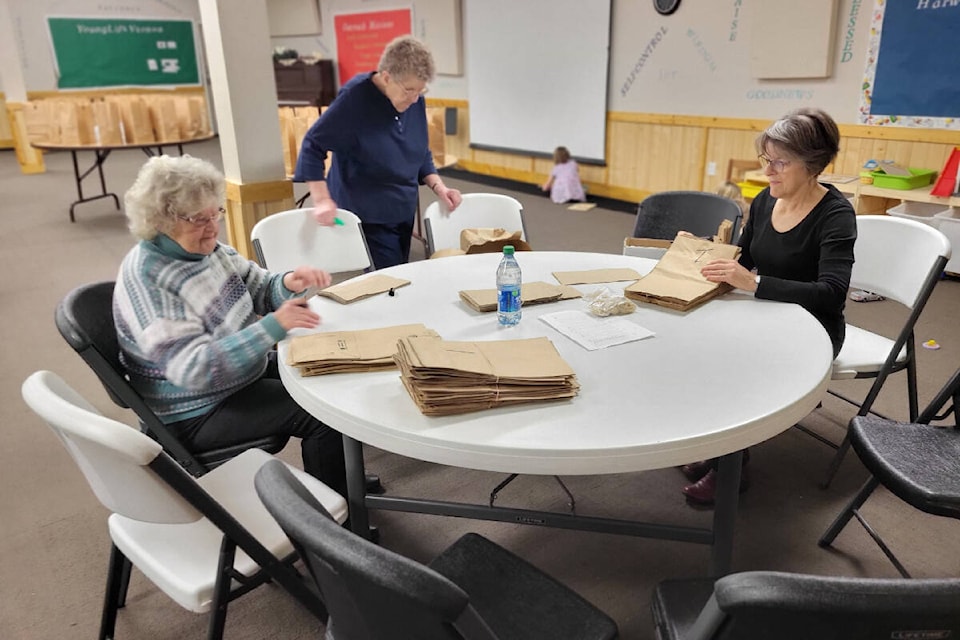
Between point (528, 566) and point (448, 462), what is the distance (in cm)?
29

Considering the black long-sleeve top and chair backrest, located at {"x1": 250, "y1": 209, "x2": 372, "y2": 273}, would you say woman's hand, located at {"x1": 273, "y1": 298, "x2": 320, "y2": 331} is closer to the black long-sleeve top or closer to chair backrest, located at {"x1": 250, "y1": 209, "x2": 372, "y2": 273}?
chair backrest, located at {"x1": 250, "y1": 209, "x2": 372, "y2": 273}

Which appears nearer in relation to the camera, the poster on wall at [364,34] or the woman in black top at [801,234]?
the woman in black top at [801,234]

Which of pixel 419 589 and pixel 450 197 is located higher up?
pixel 450 197

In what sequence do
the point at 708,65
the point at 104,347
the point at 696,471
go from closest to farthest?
the point at 104,347, the point at 696,471, the point at 708,65

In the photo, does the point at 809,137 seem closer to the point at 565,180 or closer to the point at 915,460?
the point at 915,460

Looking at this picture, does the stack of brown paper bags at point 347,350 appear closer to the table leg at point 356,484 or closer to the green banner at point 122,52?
the table leg at point 356,484

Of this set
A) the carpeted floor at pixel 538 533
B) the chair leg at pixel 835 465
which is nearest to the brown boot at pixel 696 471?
the carpeted floor at pixel 538 533

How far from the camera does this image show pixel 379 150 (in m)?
2.87

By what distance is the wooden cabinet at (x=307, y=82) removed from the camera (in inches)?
440

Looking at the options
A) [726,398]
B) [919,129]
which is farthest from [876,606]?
[919,129]

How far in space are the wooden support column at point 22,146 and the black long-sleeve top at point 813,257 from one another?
977cm

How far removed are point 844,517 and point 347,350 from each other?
158 cm

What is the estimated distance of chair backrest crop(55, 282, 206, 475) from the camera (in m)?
1.63

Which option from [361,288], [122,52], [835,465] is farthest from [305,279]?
[122,52]
